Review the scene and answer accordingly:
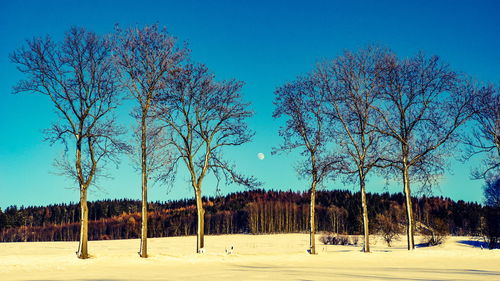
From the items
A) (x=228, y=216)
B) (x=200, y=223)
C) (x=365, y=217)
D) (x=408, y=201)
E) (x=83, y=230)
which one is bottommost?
(x=228, y=216)

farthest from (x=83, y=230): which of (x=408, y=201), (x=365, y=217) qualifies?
(x=408, y=201)

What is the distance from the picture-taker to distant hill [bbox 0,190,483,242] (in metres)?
122

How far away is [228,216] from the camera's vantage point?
138125 millimetres

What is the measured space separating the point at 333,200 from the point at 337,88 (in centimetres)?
11998

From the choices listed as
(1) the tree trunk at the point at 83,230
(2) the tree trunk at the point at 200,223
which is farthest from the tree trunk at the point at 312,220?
(1) the tree trunk at the point at 83,230

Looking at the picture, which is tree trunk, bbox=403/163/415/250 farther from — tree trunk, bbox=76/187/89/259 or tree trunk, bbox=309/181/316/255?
tree trunk, bbox=76/187/89/259

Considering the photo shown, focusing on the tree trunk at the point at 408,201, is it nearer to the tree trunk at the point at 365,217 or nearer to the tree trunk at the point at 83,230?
the tree trunk at the point at 365,217

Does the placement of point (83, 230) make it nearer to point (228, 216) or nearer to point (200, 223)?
point (200, 223)

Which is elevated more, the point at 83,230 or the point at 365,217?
the point at 365,217

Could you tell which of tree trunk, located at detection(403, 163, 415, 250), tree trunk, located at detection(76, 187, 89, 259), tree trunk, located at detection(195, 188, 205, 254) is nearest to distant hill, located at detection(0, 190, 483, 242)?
tree trunk, located at detection(403, 163, 415, 250)

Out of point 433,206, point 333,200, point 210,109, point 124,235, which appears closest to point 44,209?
point 124,235

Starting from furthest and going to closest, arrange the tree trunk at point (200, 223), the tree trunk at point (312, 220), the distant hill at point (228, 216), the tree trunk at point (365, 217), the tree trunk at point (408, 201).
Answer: the distant hill at point (228, 216) → the tree trunk at point (408, 201) → the tree trunk at point (365, 217) → the tree trunk at point (312, 220) → the tree trunk at point (200, 223)

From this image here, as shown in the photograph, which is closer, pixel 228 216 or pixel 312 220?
pixel 312 220

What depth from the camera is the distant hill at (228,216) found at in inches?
4798
